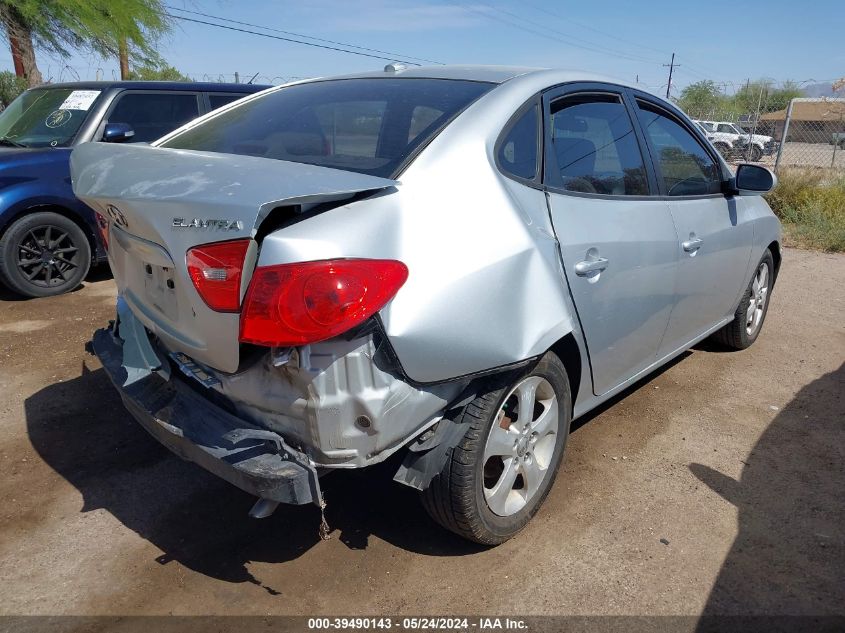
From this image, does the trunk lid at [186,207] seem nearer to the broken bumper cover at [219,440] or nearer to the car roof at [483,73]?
the broken bumper cover at [219,440]

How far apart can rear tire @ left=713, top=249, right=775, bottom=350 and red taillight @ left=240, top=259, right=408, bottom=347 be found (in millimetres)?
3474

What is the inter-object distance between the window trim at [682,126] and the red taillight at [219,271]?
2.21 metres

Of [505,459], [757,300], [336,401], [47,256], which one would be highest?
[336,401]

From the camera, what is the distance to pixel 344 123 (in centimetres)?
282

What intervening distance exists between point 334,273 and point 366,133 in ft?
3.05

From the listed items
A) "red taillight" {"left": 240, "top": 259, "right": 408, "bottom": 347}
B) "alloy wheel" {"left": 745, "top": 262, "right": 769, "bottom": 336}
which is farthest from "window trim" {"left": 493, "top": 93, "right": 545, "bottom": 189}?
"alloy wheel" {"left": 745, "top": 262, "right": 769, "bottom": 336}

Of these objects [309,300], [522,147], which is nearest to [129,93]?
[522,147]

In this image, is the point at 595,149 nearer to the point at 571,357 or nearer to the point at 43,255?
the point at 571,357

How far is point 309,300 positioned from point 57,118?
18.0ft

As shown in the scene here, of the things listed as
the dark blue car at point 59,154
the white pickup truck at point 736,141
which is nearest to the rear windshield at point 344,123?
the dark blue car at point 59,154

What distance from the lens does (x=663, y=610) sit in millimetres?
2418

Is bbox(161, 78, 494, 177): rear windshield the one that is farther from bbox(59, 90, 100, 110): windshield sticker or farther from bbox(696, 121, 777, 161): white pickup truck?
bbox(696, 121, 777, 161): white pickup truck

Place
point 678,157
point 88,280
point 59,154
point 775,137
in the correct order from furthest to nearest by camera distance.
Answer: point 775,137 < point 88,280 < point 59,154 < point 678,157

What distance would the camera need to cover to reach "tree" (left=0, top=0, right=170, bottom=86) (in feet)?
51.6
